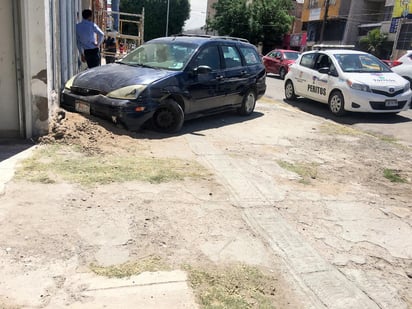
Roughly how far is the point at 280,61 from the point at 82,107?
55.9 ft

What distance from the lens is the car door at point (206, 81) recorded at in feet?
25.3

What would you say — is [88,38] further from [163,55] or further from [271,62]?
[271,62]

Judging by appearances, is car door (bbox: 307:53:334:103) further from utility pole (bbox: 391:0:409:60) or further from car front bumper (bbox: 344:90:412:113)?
utility pole (bbox: 391:0:409:60)

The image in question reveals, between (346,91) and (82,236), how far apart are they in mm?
8506

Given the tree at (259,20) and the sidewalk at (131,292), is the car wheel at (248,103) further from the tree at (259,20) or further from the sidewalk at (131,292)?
the tree at (259,20)

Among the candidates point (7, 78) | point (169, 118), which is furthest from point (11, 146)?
point (169, 118)

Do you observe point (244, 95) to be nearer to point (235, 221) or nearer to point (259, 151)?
point (259, 151)

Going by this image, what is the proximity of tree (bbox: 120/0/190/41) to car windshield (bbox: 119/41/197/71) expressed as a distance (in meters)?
57.5

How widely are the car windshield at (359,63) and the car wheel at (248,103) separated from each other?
2.83 m

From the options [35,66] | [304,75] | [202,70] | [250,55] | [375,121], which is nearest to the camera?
[35,66]

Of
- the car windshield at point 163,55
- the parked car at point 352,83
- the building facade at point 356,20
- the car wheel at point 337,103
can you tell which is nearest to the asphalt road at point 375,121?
the car wheel at point 337,103

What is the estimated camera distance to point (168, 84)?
7.15 m

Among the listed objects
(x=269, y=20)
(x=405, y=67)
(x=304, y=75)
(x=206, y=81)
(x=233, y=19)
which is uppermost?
(x=269, y=20)

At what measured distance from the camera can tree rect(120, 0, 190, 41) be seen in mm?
63188
